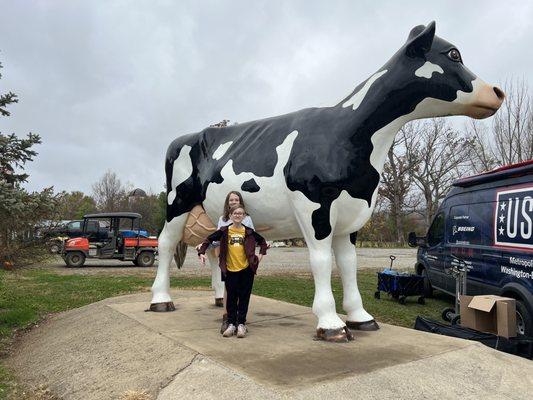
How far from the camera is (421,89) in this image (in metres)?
4.29

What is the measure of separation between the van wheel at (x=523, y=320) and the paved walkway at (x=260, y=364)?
1523 mm

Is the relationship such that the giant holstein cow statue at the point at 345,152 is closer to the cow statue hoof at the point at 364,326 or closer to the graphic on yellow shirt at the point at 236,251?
the cow statue hoof at the point at 364,326

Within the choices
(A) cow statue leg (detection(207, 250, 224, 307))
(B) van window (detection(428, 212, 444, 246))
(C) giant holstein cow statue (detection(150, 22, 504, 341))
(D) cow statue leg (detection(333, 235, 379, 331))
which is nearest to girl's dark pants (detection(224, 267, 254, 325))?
(C) giant holstein cow statue (detection(150, 22, 504, 341))

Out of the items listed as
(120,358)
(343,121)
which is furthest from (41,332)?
(343,121)

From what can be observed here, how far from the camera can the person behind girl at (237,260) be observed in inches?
174

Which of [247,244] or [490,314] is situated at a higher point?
[247,244]

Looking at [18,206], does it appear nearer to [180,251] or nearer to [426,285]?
[180,251]

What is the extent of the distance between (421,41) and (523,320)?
3461mm

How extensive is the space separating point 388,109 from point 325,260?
4.98 feet

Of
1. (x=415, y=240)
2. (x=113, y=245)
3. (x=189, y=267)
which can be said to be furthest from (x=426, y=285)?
(x=113, y=245)

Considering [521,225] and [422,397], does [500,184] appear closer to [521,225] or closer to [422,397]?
[521,225]

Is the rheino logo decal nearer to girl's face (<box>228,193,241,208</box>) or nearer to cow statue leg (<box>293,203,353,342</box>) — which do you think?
cow statue leg (<box>293,203,353,342</box>)

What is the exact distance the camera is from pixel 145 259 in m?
17.4

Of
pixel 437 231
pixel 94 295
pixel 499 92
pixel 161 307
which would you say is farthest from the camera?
pixel 94 295
